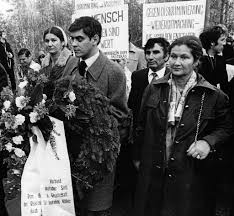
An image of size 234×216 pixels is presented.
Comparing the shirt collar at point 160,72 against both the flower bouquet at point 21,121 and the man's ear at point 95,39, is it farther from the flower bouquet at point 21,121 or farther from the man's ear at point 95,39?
the flower bouquet at point 21,121

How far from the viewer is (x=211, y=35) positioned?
14.9 ft

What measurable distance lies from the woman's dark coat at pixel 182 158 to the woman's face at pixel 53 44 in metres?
1.88

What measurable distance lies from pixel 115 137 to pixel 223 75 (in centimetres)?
216

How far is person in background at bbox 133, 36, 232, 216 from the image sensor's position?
9.54ft

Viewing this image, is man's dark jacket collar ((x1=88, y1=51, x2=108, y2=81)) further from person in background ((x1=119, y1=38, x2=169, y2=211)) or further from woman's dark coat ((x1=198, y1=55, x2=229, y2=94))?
woman's dark coat ((x1=198, y1=55, x2=229, y2=94))

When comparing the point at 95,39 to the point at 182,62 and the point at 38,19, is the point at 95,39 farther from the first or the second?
the point at 38,19

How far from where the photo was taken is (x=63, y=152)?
103 inches

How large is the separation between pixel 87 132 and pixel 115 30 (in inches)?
104

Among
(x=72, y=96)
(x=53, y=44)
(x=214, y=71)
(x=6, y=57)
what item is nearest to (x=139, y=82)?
(x=214, y=71)

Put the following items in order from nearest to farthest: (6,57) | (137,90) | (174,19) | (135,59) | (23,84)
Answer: (23,84)
(137,90)
(174,19)
(135,59)
(6,57)

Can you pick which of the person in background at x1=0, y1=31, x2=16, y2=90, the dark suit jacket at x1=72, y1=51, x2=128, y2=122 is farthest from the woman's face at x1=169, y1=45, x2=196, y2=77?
the person in background at x1=0, y1=31, x2=16, y2=90

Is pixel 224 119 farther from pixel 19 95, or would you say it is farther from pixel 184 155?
pixel 19 95

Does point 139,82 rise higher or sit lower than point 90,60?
lower

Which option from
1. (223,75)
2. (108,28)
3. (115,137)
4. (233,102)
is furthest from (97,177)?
(108,28)
